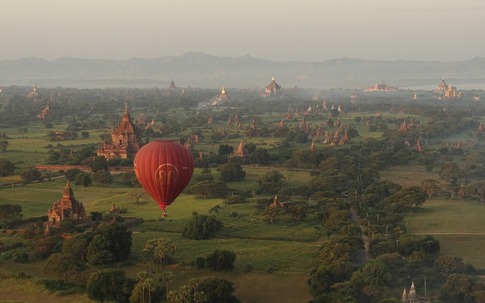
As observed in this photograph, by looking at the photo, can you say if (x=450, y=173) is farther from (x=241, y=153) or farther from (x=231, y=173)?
(x=241, y=153)

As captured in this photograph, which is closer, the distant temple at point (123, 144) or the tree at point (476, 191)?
the tree at point (476, 191)

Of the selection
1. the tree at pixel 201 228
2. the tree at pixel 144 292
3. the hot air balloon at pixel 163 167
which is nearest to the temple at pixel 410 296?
the tree at pixel 144 292

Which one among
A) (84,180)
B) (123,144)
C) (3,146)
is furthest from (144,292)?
(3,146)

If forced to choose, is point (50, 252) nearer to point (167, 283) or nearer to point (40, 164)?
point (167, 283)

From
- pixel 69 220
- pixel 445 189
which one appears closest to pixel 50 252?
pixel 69 220

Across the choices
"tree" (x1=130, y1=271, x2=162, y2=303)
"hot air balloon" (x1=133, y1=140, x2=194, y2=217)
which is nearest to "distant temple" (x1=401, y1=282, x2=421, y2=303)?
"tree" (x1=130, y1=271, x2=162, y2=303)

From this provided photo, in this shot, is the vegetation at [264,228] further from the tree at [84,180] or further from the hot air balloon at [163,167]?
the hot air balloon at [163,167]
